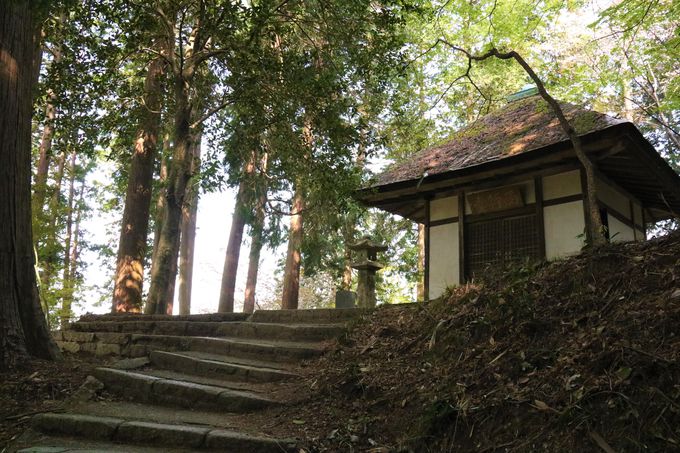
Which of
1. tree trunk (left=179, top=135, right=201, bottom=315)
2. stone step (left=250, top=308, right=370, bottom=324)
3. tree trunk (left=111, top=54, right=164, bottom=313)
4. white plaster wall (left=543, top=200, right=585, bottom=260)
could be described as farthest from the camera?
tree trunk (left=179, top=135, right=201, bottom=315)

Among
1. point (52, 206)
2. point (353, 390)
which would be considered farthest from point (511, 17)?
point (52, 206)

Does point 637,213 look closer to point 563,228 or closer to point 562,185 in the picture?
point 562,185

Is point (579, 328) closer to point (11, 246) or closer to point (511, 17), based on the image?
point (11, 246)

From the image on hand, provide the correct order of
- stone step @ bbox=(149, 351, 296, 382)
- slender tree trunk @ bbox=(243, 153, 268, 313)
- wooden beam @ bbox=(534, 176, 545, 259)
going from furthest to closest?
slender tree trunk @ bbox=(243, 153, 268, 313)
wooden beam @ bbox=(534, 176, 545, 259)
stone step @ bbox=(149, 351, 296, 382)

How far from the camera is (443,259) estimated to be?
31.4 feet

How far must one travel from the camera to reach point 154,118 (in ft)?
35.4

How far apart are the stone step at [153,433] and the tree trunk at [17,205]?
3.87 feet

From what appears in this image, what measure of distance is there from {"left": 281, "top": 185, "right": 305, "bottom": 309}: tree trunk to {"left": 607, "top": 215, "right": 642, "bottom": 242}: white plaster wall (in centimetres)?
829

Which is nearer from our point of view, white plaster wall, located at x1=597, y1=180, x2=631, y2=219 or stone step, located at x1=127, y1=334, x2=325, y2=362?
stone step, located at x1=127, y1=334, x2=325, y2=362

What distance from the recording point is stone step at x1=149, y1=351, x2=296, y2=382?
4945mm

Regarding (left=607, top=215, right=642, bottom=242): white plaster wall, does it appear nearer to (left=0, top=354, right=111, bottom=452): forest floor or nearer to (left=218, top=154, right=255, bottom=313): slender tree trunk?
(left=0, top=354, right=111, bottom=452): forest floor

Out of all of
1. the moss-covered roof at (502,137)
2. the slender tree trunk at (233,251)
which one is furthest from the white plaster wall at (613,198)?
the slender tree trunk at (233,251)

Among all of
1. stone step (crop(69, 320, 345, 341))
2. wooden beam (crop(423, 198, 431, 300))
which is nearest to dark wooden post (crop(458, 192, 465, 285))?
wooden beam (crop(423, 198, 431, 300))

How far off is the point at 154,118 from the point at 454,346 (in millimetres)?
9178
